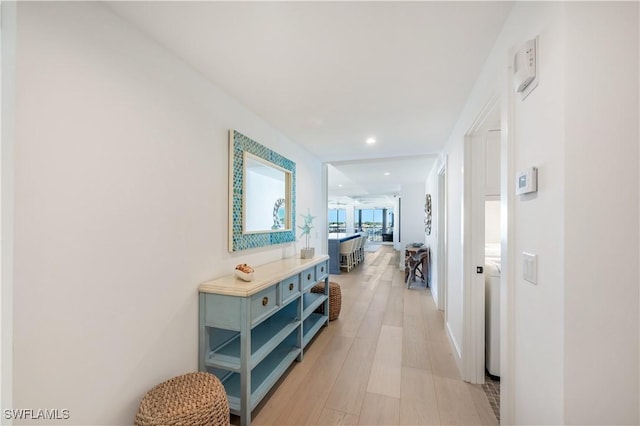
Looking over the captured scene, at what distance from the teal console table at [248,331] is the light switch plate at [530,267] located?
1424 mm

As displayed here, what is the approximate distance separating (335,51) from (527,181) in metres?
1.18

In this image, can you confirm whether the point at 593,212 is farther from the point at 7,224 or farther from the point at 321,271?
the point at 321,271

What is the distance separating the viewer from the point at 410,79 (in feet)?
5.78

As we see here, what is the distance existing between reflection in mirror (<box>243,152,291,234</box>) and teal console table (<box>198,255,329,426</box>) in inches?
17.0

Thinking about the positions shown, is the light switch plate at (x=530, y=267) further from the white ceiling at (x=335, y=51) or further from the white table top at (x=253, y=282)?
the white table top at (x=253, y=282)

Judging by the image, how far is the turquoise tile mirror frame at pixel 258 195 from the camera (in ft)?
6.75

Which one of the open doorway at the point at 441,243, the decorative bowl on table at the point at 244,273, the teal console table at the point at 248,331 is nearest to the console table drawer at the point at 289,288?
the teal console table at the point at 248,331

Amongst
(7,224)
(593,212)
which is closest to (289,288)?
(7,224)

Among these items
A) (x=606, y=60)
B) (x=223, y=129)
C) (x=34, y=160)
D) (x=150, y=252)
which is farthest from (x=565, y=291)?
(x=223, y=129)

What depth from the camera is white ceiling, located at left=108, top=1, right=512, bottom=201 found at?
1.19 m

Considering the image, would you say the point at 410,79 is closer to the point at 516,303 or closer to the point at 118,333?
the point at 516,303

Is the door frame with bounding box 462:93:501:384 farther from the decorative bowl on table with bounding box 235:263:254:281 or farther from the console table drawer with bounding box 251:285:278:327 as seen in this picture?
the decorative bowl on table with bounding box 235:263:254:281

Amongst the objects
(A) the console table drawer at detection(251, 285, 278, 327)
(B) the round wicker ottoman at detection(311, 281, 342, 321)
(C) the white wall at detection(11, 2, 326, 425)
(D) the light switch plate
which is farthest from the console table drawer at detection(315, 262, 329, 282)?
(D) the light switch plate

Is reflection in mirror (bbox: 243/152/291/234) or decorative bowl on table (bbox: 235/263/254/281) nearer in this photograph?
decorative bowl on table (bbox: 235/263/254/281)
